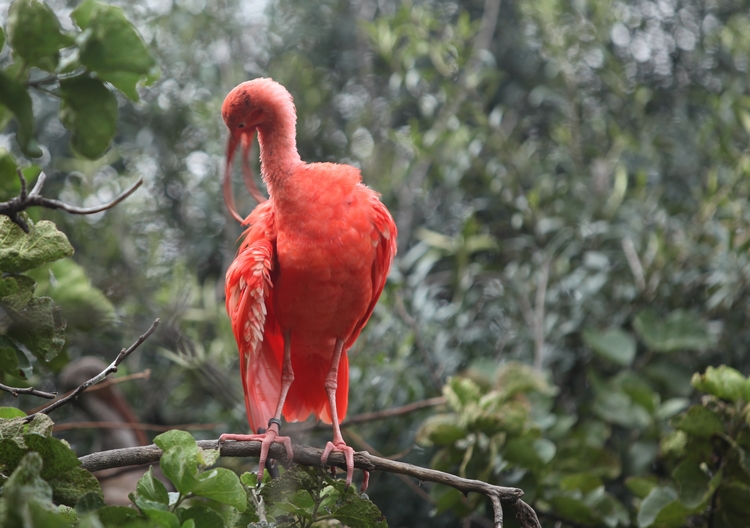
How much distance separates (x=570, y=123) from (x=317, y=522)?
2.88 meters

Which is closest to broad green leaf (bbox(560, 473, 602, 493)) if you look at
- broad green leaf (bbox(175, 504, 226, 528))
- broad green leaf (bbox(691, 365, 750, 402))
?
broad green leaf (bbox(691, 365, 750, 402))

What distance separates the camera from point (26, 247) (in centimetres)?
129

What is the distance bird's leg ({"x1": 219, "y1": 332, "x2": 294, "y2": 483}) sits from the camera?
1.59m

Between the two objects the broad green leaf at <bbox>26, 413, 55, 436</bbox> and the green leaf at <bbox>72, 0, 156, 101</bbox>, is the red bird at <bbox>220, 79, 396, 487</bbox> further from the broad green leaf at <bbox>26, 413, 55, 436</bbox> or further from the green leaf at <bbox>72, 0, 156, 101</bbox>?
the broad green leaf at <bbox>26, 413, 55, 436</bbox>

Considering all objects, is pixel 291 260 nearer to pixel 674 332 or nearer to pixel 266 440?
pixel 266 440

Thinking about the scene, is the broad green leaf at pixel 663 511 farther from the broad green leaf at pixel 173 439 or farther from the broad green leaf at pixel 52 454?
the broad green leaf at pixel 52 454

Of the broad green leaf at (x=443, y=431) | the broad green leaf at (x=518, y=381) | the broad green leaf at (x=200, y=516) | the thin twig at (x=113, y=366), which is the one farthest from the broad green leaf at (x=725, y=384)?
the thin twig at (x=113, y=366)

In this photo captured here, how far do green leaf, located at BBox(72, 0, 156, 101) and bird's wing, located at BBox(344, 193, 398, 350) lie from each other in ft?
2.49

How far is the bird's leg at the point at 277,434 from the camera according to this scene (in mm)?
1591

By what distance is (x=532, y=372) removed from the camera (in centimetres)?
250

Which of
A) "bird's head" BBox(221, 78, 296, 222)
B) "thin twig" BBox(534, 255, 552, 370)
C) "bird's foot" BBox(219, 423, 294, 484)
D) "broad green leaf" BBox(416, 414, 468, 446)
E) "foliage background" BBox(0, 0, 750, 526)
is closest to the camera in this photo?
"bird's foot" BBox(219, 423, 294, 484)

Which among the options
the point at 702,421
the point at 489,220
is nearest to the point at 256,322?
the point at 702,421

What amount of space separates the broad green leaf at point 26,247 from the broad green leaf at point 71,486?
1.37ft

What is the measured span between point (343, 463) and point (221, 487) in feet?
1.66
